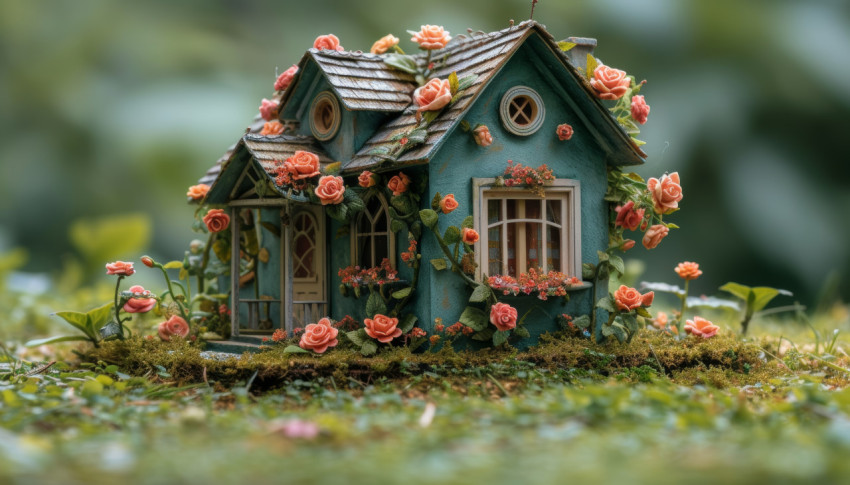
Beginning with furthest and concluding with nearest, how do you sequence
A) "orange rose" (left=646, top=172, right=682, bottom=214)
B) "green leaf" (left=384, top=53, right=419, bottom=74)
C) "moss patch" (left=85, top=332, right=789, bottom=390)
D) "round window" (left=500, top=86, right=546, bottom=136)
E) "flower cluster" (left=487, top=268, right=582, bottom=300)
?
"green leaf" (left=384, top=53, right=419, bottom=74) < "orange rose" (left=646, top=172, right=682, bottom=214) < "round window" (left=500, top=86, right=546, bottom=136) < "flower cluster" (left=487, top=268, right=582, bottom=300) < "moss patch" (left=85, top=332, right=789, bottom=390)

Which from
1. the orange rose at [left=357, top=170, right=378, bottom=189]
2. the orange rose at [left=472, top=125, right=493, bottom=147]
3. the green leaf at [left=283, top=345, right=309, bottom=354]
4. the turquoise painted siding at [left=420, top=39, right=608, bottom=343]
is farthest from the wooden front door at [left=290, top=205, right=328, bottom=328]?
the orange rose at [left=472, top=125, right=493, bottom=147]

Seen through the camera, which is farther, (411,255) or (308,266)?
(308,266)

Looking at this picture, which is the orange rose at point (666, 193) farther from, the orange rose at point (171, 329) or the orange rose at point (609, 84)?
the orange rose at point (171, 329)

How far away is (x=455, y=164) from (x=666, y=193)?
1.96 m

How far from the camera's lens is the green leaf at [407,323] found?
6.82 meters

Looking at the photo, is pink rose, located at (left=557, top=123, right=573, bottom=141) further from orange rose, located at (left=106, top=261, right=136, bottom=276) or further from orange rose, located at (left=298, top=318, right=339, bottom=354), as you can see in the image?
orange rose, located at (left=106, top=261, right=136, bottom=276)

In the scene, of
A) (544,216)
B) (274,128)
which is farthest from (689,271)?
(274,128)

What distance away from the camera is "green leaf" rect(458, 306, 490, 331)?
6703 millimetres

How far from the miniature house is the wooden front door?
0.04 feet

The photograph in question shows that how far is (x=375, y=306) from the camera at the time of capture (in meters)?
6.91

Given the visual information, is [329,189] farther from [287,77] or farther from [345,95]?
[287,77]

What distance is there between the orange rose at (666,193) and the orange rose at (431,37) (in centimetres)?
235

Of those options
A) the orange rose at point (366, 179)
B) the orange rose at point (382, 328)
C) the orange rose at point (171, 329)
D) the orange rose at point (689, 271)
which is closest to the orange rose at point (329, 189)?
the orange rose at point (366, 179)

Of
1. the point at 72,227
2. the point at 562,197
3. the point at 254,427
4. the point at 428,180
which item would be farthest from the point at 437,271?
the point at 72,227
